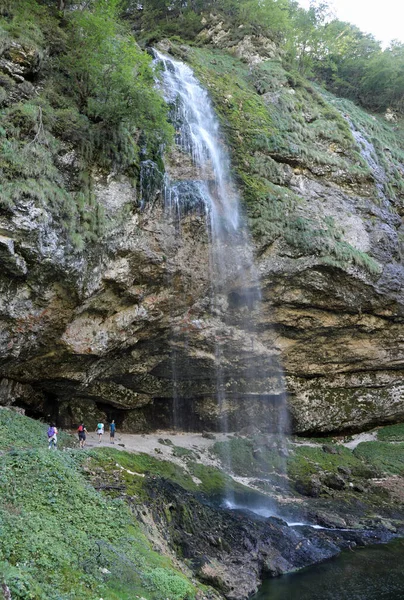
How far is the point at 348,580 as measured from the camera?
1117cm

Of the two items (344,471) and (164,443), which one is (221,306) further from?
(344,471)

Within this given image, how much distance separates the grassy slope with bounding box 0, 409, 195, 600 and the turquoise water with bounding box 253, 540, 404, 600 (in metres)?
3.77

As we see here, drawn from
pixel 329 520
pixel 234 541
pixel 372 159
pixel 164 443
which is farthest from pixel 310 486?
pixel 372 159

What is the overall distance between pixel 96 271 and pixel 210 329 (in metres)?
6.61

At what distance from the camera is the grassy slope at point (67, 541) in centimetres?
638

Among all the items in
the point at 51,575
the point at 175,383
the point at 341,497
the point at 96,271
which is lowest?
the point at 341,497

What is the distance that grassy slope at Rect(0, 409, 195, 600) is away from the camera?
6375 millimetres

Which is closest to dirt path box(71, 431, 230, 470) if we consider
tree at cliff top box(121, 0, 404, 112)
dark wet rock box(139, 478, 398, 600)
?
dark wet rock box(139, 478, 398, 600)

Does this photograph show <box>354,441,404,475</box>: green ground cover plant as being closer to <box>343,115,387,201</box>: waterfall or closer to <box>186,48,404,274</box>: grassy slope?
<box>186,48,404,274</box>: grassy slope

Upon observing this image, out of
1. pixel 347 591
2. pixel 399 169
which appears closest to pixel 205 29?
pixel 399 169

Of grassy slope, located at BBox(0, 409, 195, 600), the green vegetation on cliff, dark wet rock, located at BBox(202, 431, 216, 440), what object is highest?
the green vegetation on cliff

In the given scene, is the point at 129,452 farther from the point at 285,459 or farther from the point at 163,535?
the point at 285,459

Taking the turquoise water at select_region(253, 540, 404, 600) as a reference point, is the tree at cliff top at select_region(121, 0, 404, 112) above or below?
above

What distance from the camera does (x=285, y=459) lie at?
20.6m
